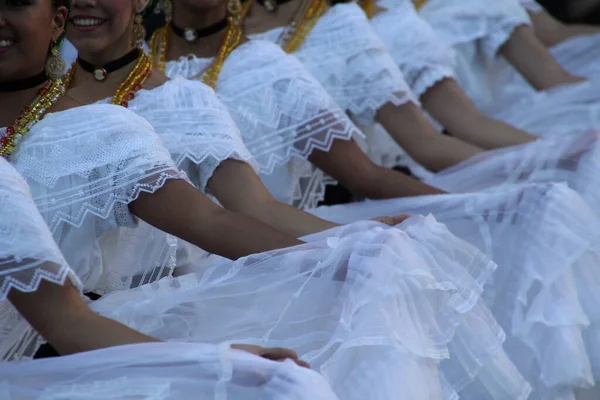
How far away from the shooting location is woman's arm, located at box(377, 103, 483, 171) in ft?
10.8

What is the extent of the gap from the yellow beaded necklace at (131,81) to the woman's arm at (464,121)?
1211 millimetres

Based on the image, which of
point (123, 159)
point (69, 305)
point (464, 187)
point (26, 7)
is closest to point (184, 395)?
point (69, 305)

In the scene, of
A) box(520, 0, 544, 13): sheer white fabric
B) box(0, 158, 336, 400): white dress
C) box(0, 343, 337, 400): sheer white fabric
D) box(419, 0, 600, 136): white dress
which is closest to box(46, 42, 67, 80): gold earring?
box(0, 158, 336, 400): white dress

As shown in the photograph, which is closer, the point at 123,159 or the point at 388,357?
the point at 388,357

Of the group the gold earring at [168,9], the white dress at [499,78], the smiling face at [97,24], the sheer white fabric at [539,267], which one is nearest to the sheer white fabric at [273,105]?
the gold earring at [168,9]

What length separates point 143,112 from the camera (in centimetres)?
259

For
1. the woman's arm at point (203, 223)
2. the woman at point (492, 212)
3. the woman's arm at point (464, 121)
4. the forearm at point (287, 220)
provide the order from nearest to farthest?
1. the woman's arm at point (203, 223)
2. the forearm at point (287, 220)
3. the woman at point (492, 212)
4. the woman's arm at point (464, 121)

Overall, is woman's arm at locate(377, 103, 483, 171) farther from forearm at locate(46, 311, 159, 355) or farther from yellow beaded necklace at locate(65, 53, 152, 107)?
forearm at locate(46, 311, 159, 355)

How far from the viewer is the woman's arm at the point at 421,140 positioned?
3.30 meters

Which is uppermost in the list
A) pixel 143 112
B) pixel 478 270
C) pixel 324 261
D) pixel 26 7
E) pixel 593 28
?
pixel 26 7

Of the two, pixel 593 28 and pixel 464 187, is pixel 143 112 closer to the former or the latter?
pixel 464 187

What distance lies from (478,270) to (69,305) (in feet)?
2.94

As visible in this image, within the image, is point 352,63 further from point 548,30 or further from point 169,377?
point 169,377

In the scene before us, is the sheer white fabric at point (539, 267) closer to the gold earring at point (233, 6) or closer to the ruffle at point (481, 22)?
the gold earring at point (233, 6)
